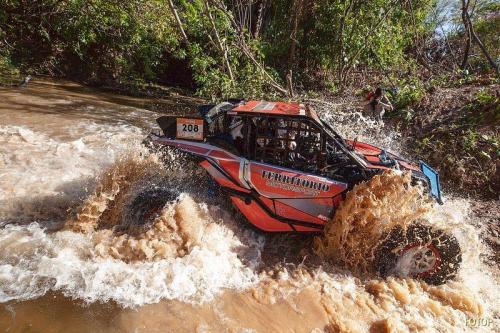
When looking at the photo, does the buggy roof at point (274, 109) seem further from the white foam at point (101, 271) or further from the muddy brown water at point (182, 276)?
the white foam at point (101, 271)

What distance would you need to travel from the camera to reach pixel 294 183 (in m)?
4.20

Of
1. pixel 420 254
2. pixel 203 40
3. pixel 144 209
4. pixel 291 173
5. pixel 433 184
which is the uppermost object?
pixel 203 40

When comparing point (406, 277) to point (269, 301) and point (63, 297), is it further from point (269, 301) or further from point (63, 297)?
point (63, 297)

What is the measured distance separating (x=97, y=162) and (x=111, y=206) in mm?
2265

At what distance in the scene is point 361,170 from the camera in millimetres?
4273

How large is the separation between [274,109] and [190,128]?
3.40 ft

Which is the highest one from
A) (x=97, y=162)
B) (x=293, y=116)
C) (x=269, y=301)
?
(x=293, y=116)

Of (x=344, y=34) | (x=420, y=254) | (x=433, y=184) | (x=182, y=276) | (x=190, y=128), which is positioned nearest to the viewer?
(x=182, y=276)

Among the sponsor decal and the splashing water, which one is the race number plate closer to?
the sponsor decal

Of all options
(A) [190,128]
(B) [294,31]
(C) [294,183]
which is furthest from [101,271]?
(B) [294,31]

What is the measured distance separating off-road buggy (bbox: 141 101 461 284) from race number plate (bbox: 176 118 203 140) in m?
0.01

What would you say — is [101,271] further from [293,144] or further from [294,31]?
[294,31]

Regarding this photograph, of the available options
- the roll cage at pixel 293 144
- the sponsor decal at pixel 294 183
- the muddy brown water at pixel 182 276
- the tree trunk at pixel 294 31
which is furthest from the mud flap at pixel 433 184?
the tree trunk at pixel 294 31

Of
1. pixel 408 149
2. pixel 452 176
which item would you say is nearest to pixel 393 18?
pixel 408 149
